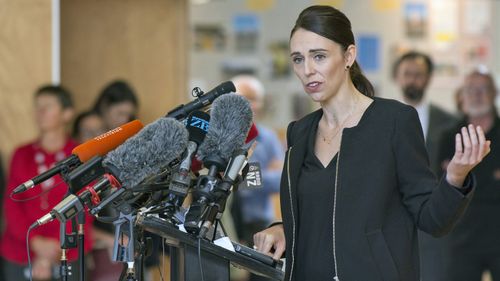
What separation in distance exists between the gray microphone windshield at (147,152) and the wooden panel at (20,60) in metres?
3.59

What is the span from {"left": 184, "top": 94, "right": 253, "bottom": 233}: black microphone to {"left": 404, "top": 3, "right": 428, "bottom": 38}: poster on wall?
596 centimetres

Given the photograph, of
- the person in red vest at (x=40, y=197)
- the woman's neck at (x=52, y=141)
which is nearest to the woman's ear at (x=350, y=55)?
the person in red vest at (x=40, y=197)

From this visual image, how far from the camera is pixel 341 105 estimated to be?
3711 millimetres

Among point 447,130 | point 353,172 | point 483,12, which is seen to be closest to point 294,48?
point 353,172

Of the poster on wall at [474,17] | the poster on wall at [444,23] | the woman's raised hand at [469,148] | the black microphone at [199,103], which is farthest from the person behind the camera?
the poster on wall at [474,17]

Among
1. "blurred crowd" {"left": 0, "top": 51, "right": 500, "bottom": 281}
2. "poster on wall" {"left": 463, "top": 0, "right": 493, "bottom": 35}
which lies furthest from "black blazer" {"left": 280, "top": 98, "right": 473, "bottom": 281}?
"poster on wall" {"left": 463, "top": 0, "right": 493, "bottom": 35}

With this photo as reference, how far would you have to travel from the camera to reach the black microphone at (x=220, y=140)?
129 inches

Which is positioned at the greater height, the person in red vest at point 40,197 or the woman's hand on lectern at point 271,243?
the woman's hand on lectern at point 271,243

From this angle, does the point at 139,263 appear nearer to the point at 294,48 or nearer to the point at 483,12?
the point at 294,48

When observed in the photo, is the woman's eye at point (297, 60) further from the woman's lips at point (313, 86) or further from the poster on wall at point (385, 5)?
the poster on wall at point (385, 5)

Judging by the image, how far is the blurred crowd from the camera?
6160 millimetres

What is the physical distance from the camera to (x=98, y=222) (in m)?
6.55

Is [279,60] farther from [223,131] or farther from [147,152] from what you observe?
[147,152]

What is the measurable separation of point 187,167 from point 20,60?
3.69 meters
